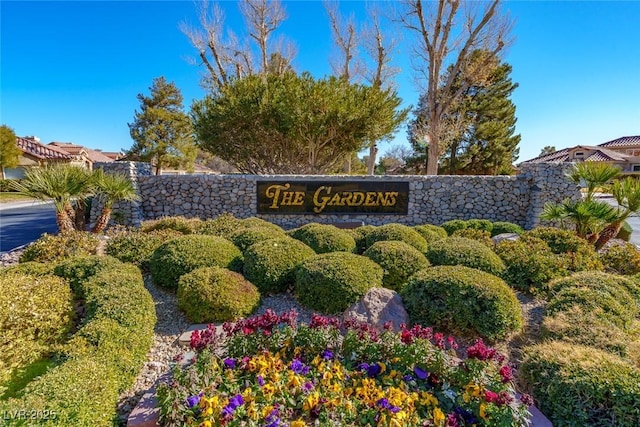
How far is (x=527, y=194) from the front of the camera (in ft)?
35.9

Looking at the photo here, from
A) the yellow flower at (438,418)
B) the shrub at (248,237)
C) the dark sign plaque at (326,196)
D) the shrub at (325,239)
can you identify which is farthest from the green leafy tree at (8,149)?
the yellow flower at (438,418)

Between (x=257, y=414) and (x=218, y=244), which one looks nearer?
(x=257, y=414)

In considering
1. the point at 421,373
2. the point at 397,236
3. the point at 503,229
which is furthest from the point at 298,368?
the point at 503,229

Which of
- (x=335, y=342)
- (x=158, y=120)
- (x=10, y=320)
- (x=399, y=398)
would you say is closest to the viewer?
(x=399, y=398)

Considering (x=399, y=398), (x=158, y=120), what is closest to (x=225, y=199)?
(x=399, y=398)

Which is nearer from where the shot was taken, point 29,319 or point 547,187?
point 29,319

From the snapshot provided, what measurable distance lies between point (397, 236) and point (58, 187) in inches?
271

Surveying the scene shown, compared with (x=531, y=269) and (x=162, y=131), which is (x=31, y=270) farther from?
(x=162, y=131)

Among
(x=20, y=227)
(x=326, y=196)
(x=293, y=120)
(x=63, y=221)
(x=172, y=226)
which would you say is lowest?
(x=20, y=227)

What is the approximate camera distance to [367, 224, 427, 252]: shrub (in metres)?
5.64

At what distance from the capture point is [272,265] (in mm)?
4492

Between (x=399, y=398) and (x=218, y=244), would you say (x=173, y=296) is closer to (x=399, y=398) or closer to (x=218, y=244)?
(x=218, y=244)

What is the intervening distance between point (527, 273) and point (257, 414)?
438 cm

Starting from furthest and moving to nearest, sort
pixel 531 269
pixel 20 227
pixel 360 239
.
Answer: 1. pixel 20 227
2. pixel 360 239
3. pixel 531 269
